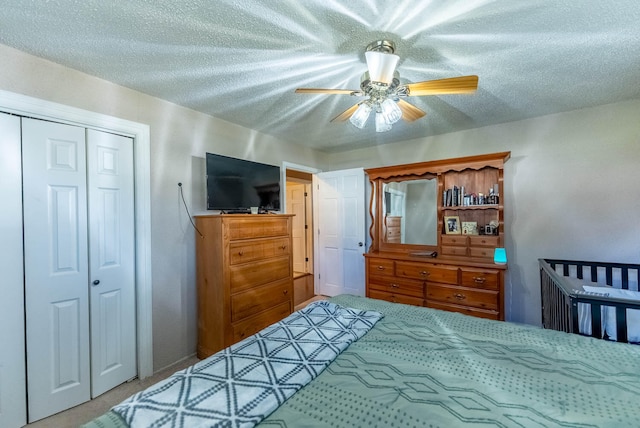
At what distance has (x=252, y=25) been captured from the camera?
1534mm

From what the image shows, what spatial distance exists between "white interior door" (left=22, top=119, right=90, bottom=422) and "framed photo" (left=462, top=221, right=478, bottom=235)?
12.4 feet

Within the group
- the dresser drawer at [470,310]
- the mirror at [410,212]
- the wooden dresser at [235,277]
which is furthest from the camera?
the mirror at [410,212]

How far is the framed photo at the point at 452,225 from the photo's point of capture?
3.47 metres

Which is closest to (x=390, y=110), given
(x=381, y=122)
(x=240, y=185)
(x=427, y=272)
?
(x=381, y=122)

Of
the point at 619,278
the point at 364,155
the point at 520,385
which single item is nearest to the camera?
the point at 520,385

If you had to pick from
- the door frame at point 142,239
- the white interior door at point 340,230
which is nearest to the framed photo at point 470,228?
the white interior door at point 340,230

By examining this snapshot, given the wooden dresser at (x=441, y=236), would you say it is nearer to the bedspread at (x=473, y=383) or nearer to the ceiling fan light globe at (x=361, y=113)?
the bedspread at (x=473, y=383)

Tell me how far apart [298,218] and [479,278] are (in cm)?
291

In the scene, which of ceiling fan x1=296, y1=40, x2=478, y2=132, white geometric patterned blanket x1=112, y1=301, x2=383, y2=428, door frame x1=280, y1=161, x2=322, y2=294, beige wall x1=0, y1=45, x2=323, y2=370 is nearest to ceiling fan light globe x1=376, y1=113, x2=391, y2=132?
ceiling fan x1=296, y1=40, x2=478, y2=132

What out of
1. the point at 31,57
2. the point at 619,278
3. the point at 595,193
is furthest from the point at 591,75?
the point at 31,57

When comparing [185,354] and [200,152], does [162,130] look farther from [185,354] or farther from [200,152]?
[185,354]

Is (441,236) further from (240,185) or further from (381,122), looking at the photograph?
(240,185)

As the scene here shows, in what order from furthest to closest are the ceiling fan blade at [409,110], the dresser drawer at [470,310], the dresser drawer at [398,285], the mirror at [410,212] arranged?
the mirror at [410,212] < the dresser drawer at [398,285] < the dresser drawer at [470,310] < the ceiling fan blade at [409,110]

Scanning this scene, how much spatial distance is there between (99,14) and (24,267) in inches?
64.3
